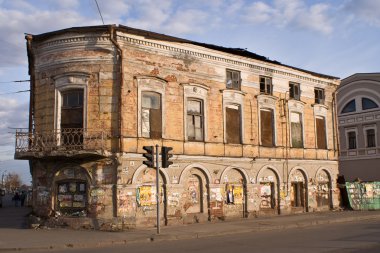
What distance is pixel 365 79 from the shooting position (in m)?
42.1

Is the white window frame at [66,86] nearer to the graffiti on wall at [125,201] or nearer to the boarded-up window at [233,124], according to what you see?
the graffiti on wall at [125,201]

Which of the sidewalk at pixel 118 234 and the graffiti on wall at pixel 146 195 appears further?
the graffiti on wall at pixel 146 195

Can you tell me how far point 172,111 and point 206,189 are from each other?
434 centimetres

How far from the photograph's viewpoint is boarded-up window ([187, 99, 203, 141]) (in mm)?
22688

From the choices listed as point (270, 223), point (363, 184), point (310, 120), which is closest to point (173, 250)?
point (270, 223)

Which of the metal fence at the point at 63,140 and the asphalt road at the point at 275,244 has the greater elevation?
the metal fence at the point at 63,140

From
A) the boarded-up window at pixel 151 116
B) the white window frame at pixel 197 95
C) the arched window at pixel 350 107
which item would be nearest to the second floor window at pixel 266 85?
the white window frame at pixel 197 95

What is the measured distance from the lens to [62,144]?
20.2 meters

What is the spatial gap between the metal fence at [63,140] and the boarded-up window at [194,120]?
472cm

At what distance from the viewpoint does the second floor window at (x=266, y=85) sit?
26.2 meters

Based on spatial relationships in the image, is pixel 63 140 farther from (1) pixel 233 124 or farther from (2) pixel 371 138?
(2) pixel 371 138

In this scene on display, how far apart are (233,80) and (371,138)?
22.0 meters

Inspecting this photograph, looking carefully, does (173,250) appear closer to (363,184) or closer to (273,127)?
(273,127)

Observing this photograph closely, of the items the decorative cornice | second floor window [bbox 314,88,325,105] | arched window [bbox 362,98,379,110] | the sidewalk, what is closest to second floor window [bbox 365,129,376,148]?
arched window [bbox 362,98,379,110]
